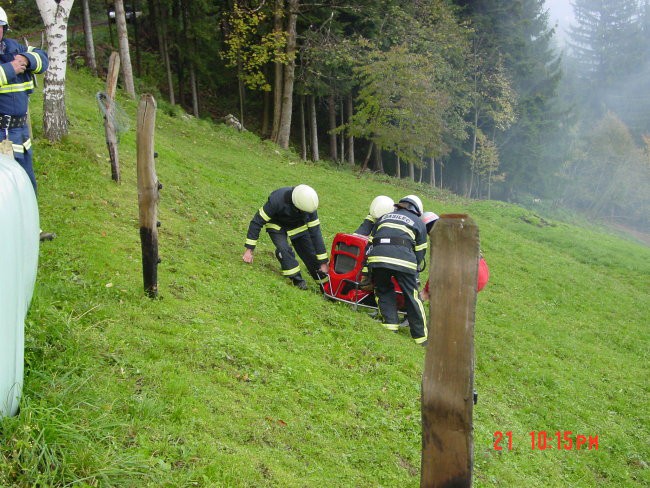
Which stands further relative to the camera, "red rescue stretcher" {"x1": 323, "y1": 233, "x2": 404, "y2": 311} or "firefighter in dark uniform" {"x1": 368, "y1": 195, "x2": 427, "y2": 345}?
"red rescue stretcher" {"x1": 323, "y1": 233, "x2": 404, "y2": 311}

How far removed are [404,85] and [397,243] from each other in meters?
19.5

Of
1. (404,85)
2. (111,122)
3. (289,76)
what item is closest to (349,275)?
(111,122)

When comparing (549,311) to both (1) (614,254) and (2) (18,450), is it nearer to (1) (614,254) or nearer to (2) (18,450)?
(1) (614,254)

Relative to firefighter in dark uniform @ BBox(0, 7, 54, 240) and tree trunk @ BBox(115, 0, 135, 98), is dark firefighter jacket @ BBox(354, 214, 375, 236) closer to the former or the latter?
firefighter in dark uniform @ BBox(0, 7, 54, 240)

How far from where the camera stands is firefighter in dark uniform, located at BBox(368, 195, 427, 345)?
8.39 metres

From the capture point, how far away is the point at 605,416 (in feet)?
27.8

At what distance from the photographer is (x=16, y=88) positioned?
21.9ft

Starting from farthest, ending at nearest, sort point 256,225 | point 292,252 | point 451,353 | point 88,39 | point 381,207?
point 88,39
point 381,207
point 292,252
point 256,225
point 451,353

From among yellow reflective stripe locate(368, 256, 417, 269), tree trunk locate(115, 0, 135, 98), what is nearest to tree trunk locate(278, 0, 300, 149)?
tree trunk locate(115, 0, 135, 98)

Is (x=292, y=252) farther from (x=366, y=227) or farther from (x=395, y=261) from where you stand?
(x=395, y=261)

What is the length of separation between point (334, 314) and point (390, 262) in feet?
3.89

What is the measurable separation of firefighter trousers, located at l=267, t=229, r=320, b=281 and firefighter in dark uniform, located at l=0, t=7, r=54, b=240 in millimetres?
3719
